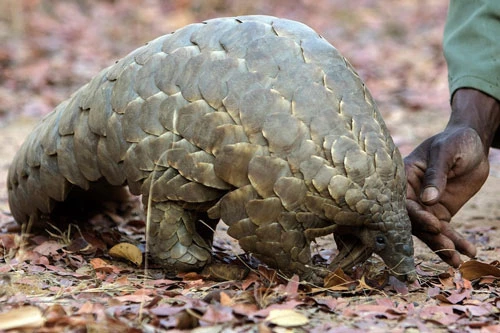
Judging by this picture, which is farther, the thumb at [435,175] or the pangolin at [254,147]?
the thumb at [435,175]

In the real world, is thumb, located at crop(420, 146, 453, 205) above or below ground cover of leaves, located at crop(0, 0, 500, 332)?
above

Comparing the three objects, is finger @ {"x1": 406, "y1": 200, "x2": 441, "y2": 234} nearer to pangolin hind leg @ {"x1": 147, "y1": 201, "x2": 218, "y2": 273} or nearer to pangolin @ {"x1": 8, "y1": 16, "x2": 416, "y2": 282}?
pangolin @ {"x1": 8, "y1": 16, "x2": 416, "y2": 282}

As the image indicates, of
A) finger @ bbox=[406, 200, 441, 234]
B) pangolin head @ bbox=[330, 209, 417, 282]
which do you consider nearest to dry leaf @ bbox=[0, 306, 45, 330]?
pangolin head @ bbox=[330, 209, 417, 282]

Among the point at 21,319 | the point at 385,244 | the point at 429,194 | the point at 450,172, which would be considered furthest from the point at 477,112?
the point at 21,319

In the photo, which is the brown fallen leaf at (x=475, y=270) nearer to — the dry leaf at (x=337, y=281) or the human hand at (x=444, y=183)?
the human hand at (x=444, y=183)

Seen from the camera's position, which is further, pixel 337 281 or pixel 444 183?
pixel 444 183

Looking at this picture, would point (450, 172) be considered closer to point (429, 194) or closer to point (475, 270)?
point (429, 194)

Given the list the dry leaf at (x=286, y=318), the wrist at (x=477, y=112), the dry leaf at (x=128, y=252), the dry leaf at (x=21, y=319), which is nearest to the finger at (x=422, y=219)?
the wrist at (x=477, y=112)
